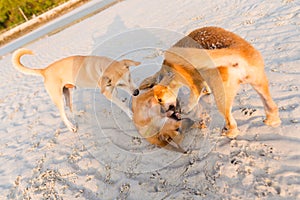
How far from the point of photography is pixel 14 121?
5793mm

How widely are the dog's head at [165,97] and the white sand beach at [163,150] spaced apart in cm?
48

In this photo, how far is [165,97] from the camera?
312cm

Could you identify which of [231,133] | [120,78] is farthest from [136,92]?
[231,133]

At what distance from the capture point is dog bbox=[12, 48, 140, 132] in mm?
3826

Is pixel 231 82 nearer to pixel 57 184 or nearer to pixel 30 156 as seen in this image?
pixel 57 184

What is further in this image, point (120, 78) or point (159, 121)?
point (120, 78)

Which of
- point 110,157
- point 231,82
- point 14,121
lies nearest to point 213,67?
point 231,82

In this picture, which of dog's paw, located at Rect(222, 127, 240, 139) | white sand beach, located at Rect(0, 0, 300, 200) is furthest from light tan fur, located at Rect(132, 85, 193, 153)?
dog's paw, located at Rect(222, 127, 240, 139)

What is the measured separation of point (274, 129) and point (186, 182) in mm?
Result: 1165

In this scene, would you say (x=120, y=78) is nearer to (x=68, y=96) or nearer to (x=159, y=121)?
(x=159, y=121)

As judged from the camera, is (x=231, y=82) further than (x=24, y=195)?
No

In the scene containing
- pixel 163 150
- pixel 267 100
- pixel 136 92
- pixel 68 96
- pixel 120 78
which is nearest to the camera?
pixel 267 100

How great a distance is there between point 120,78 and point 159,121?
1136 mm

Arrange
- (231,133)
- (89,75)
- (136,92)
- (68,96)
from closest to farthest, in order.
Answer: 1. (231,133)
2. (136,92)
3. (89,75)
4. (68,96)
